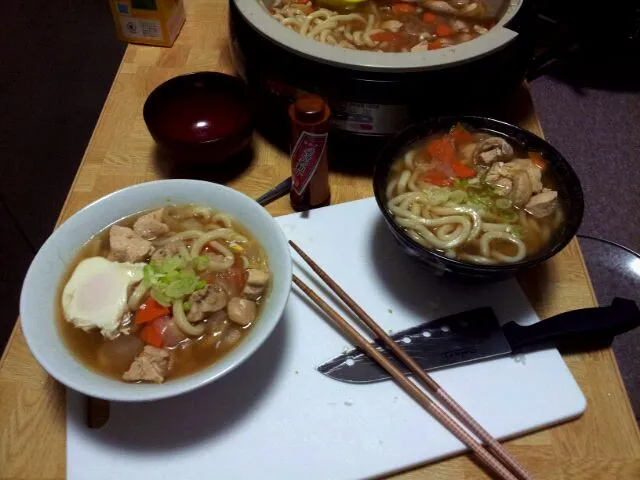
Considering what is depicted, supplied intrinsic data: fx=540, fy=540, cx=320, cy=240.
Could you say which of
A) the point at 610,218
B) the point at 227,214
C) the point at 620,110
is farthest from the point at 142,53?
the point at 620,110

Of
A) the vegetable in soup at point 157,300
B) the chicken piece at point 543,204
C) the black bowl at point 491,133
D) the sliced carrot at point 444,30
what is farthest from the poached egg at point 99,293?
the sliced carrot at point 444,30

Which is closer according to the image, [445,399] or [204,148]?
[445,399]

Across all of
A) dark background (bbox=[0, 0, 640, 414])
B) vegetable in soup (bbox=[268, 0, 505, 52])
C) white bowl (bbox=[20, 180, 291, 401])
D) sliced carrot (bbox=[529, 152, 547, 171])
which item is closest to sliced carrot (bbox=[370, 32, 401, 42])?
vegetable in soup (bbox=[268, 0, 505, 52])

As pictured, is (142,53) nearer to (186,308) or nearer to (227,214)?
(227,214)

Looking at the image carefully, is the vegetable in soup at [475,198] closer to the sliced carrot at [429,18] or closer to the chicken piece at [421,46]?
the chicken piece at [421,46]

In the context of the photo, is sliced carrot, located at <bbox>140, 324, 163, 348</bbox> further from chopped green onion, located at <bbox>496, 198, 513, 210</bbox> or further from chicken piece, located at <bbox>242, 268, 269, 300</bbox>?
chopped green onion, located at <bbox>496, 198, 513, 210</bbox>

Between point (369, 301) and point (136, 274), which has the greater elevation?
point (136, 274)

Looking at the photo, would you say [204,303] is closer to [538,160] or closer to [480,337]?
[480,337]
